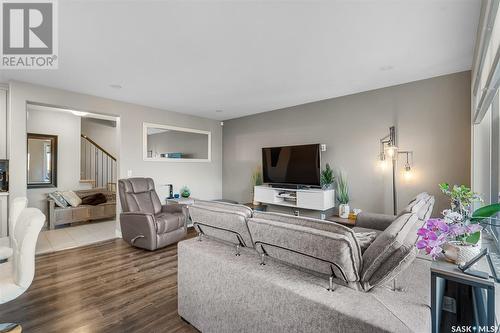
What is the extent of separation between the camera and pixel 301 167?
447cm

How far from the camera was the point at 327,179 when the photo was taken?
13.9ft

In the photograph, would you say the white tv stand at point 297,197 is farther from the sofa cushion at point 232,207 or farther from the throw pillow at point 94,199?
the throw pillow at point 94,199

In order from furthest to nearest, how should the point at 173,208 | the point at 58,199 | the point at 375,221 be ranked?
1. the point at 58,199
2. the point at 173,208
3. the point at 375,221

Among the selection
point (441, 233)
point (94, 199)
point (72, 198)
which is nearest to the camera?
point (441, 233)

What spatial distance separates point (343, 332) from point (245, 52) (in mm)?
2517

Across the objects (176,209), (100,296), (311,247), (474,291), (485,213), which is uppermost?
(485,213)

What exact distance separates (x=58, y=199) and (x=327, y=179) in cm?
536

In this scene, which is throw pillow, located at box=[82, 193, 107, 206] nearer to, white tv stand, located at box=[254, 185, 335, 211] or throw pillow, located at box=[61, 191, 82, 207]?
throw pillow, located at box=[61, 191, 82, 207]

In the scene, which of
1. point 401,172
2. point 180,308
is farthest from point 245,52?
point 401,172

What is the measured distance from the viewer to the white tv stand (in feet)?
13.3

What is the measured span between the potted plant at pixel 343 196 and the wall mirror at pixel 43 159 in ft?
20.0

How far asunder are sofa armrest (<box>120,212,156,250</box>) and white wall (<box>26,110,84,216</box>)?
259cm

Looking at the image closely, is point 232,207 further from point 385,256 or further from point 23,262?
point 23,262

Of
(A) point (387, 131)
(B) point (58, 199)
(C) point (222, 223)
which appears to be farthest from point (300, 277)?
(B) point (58, 199)
